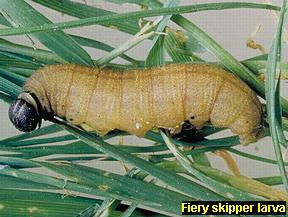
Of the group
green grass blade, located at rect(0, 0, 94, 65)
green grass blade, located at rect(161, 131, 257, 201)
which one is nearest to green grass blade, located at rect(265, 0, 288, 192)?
green grass blade, located at rect(161, 131, 257, 201)

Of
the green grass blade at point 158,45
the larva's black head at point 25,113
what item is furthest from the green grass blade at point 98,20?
the larva's black head at point 25,113

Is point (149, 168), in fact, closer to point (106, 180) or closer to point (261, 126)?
point (106, 180)

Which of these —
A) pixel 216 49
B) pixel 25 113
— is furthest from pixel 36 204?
pixel 216 49

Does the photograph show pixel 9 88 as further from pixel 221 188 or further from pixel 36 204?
pixel 221 188

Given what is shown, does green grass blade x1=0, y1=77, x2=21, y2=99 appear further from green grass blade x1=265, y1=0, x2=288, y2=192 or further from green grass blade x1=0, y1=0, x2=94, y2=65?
green grass blade x1=265, y1=0, x2=288, y2=192

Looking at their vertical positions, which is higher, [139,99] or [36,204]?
[139,99]

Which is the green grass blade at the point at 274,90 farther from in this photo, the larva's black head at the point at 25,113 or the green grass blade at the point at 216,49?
the larva's black head at the point at 25,113
